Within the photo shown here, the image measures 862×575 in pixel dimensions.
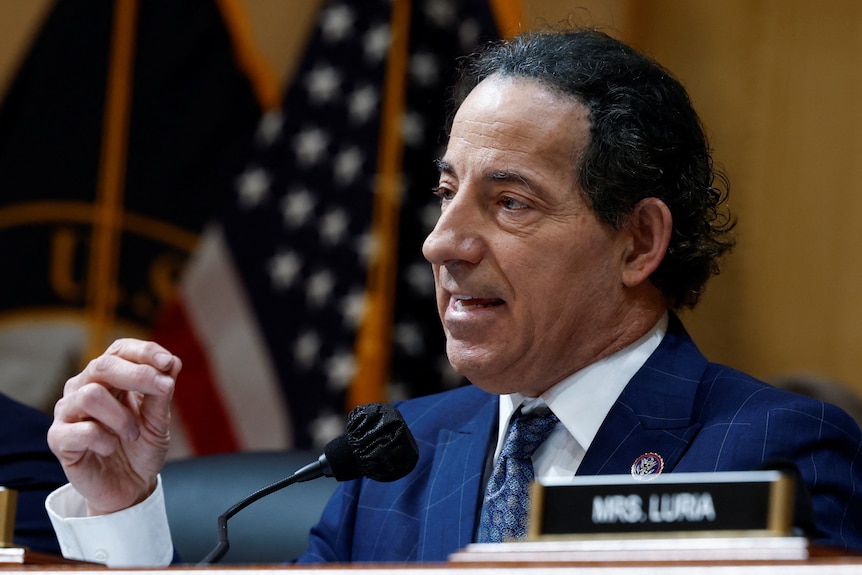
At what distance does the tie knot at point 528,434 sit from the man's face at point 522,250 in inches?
2.2

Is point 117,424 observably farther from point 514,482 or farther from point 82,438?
point 514,482

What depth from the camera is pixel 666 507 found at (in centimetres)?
117

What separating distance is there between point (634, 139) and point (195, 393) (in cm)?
249

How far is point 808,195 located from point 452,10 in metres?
1.22

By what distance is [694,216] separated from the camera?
2.11 metres

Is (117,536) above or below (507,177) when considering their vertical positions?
below

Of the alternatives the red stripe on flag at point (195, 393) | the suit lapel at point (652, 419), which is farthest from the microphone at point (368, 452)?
the red stripe on flag at point (195, 393)

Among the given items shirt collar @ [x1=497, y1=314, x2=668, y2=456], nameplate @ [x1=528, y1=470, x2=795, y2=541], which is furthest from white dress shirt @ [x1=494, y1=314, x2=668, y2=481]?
nameplate @ [x1=528, y1=470, x2=795, y2=541]

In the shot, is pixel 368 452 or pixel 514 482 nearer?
pixel 368 452

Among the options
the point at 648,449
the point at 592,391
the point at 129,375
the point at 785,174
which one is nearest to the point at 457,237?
the point at 592,391

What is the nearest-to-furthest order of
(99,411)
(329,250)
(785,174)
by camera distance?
(99,411)
(785,174)
(329,250)

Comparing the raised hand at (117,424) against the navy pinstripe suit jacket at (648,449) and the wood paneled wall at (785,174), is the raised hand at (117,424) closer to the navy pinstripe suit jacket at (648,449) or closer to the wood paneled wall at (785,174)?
the navy pinstripe suit jacket at (648,449)

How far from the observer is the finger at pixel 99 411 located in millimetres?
1900

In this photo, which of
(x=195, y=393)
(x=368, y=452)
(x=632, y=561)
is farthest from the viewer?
(x=195, y=393)
